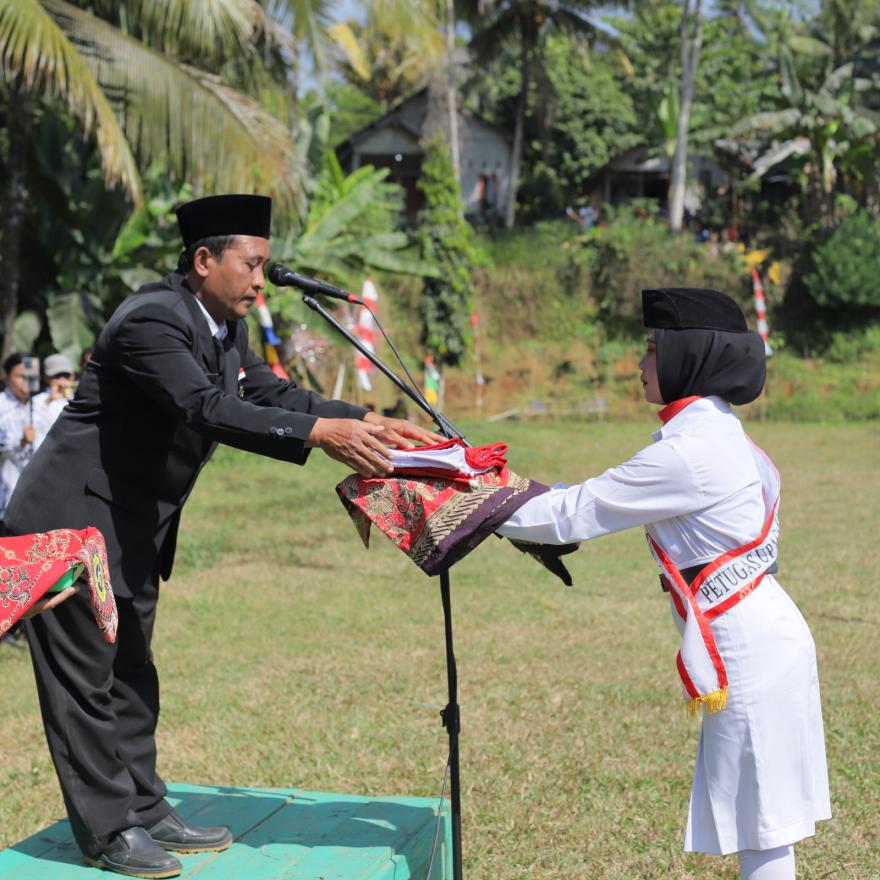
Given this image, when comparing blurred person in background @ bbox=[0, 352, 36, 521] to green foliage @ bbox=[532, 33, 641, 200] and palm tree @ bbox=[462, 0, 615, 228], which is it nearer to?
palm tree @ bbox=[462, 0, 615, 228]

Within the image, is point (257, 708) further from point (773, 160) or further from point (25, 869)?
point (773, 160)

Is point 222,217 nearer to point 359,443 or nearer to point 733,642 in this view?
point 359,443

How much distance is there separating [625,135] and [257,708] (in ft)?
101

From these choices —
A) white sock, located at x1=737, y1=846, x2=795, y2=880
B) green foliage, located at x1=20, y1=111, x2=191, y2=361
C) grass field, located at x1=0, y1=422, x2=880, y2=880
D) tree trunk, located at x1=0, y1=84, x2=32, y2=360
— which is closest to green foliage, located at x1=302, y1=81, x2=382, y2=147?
green foliage, located at x1=20, y1=111, x2=191, y2=361

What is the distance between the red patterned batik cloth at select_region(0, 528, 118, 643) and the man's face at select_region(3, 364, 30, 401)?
507 cm

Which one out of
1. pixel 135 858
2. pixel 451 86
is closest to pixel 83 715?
pixel 135 858

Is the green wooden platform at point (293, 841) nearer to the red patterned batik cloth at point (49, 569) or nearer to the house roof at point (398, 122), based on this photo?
the red patterned batik cloth at point (49, 569)

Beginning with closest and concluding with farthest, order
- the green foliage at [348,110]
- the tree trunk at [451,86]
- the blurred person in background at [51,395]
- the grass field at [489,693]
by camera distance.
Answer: the grass field at [489,693]
the blurred person in background at [51,395]
the tree trunk at [451,86]
the green foliage at [348,110]

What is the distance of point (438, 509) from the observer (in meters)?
3.18

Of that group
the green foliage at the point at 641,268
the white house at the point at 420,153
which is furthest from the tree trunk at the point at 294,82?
the white house at the point at 420,153

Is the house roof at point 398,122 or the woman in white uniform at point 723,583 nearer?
→ the woman in white uniform at point 723,583

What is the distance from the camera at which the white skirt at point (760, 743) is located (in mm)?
2984

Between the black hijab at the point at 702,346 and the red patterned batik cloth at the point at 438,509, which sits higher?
the black hijab at the point at 702,346

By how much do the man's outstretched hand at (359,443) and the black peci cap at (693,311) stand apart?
2.58ft
